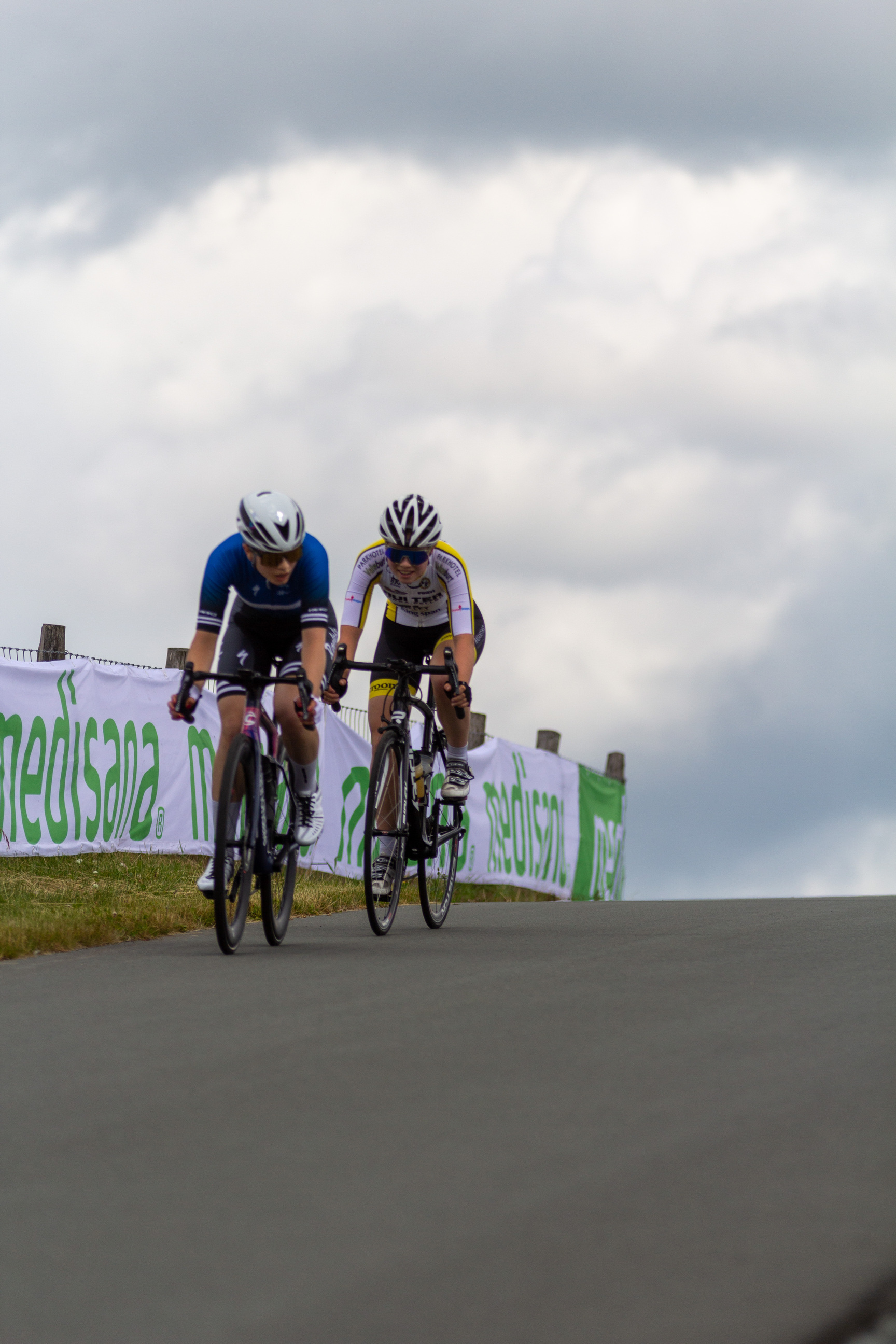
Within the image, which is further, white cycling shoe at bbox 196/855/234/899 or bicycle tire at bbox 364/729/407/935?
bicycle tire at bbox 364/729/407/935

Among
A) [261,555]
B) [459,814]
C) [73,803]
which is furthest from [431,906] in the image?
[73,803]

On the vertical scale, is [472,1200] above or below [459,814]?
below

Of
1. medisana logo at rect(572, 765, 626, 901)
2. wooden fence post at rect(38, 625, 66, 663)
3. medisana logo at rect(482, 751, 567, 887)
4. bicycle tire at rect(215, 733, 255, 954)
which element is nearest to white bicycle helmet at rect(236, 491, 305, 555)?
bicycle tire at rect(215, 733, 255, 954)

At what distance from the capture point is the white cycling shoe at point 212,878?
704cm

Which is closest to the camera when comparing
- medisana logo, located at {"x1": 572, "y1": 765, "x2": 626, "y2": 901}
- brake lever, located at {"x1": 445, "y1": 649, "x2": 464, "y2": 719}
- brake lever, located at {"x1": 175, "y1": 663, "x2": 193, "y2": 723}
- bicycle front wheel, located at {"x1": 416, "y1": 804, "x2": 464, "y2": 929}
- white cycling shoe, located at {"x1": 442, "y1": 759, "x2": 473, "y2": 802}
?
brake lever, located at {"x1": 175, "y1": 663, "x2": 193, "y2": 723}

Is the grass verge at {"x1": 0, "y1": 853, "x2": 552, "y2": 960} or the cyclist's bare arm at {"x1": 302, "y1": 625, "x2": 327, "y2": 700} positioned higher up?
the cyclist's bare arm at {"x1": 302, "y1": 625, "x2": 327, "y2": 700}

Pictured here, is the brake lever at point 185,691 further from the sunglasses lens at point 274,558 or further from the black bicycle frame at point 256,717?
the sunglasses lens at point 274,558

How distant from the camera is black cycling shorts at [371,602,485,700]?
9.56 m

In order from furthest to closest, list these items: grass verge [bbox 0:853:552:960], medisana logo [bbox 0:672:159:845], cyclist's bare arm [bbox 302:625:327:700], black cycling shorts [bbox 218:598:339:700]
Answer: medisana logo [bbox 0:672:159:845] → grass verge [bbox 0:853:552:960] → black cycling shorts [bbox 218:598:339:700] → cyclist's bare arm [bbox 302:625:327:700]

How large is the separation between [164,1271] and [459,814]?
22.6ft

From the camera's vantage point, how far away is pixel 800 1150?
3621mm

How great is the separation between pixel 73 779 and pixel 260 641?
20.1 feet

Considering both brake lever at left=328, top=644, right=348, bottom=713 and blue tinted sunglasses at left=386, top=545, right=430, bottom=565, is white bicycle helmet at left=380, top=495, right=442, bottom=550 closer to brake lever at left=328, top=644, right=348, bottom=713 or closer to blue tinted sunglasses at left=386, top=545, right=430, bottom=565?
blue tinted sunglasses at left=386, top=545, right=430, bottom=565

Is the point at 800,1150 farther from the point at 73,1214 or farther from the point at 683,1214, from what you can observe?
the point at 73,1214
